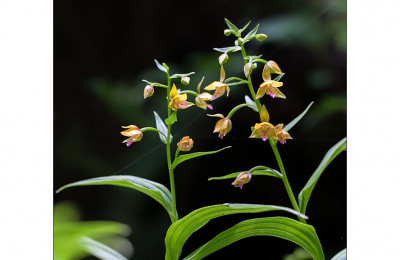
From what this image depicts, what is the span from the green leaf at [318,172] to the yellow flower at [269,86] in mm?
232

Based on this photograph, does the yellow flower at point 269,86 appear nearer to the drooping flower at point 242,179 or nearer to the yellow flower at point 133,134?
the drooping flower at point 242,179

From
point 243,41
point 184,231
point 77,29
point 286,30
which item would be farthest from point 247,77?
point 77,29

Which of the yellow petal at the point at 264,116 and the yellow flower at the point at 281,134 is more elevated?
the yellow petal at the point at 264,116

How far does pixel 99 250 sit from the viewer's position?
1.57 m

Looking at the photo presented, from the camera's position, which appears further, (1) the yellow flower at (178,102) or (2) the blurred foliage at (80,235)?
(2) the blurred foliage at (80,235)

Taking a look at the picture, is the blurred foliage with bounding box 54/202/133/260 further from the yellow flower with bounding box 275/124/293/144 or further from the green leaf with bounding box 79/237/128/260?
the yellow flower with bounding box 275/124/293/144

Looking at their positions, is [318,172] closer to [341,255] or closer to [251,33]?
[341,255]

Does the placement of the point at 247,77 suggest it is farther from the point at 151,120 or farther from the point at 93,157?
the point at 93,157

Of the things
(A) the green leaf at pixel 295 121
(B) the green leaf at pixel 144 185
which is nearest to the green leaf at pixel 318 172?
(A) the green leaf at pixel 295 121

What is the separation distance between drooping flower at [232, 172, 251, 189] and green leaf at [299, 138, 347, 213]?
164 millimetres

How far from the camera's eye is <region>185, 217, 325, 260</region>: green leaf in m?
1.39

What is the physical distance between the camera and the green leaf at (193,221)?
138 centimetres

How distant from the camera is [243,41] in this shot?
1427mm

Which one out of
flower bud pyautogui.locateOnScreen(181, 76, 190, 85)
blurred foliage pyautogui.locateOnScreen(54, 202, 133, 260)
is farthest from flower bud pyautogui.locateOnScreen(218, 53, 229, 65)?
blurred foliage pyautogui.locateOnScreen(54, 202, 133, 260)
